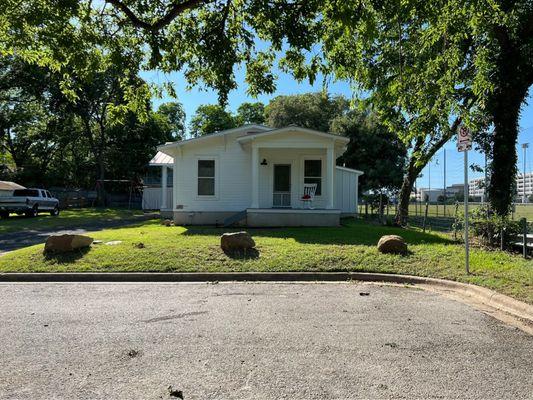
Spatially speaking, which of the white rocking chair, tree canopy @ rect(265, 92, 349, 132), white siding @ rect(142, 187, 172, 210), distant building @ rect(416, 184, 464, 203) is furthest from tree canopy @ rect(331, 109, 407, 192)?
the white rocking chair

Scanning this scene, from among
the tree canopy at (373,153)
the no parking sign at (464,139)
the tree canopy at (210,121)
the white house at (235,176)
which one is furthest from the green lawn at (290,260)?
the tree canopy at (210,121)

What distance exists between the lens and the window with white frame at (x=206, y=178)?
18203 millimetres

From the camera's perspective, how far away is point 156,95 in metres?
9.30

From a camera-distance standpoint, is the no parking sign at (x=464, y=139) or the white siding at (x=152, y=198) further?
the white siding at (x=152, y=198)

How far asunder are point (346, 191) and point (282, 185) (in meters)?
5.78

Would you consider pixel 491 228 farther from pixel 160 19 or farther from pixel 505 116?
pixel 160 19

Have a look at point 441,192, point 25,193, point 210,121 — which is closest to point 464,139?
point 441,192

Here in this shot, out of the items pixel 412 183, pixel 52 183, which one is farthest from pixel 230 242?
pixel 52 183

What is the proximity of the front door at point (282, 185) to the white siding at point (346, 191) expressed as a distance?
4825mm

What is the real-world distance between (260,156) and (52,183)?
2745 cm

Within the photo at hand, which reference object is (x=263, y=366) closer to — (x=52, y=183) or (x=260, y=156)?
(x=260, y=156)

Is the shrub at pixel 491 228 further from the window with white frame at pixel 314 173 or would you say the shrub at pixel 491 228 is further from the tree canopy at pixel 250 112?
the tree canopy at pixel 250 112

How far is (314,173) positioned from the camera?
60.6ft

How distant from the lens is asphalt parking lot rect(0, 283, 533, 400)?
3.65 m
